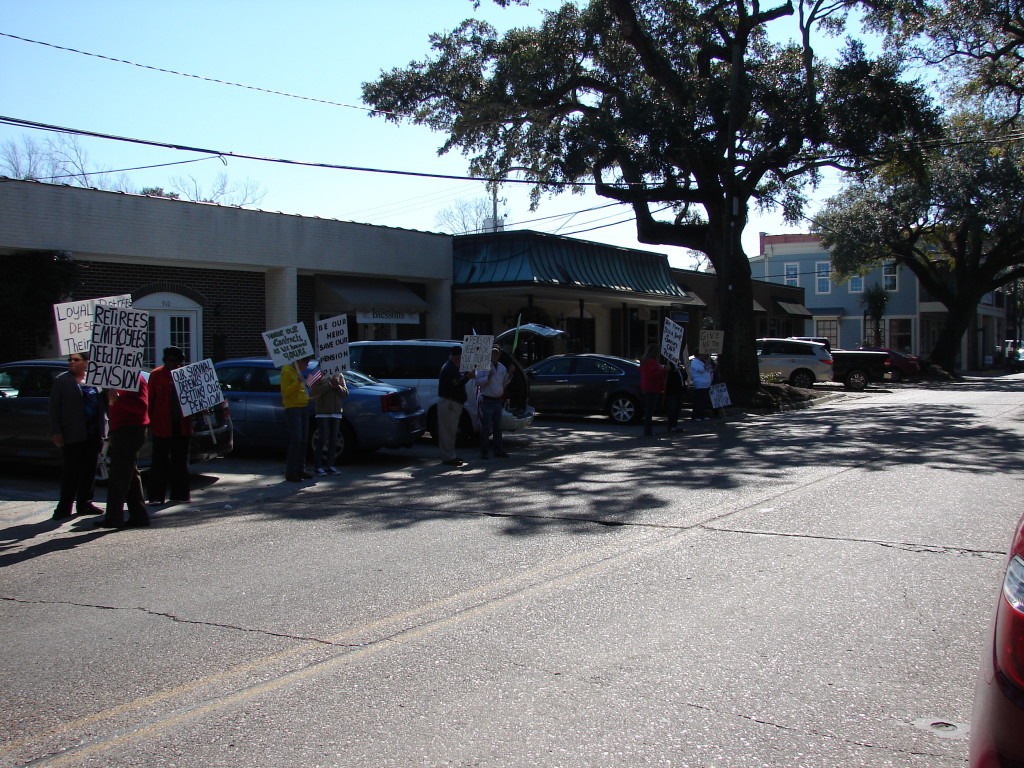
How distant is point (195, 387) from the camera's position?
33.9 feet

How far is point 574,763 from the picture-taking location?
12.0ft

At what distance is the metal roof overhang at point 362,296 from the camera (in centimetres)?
2331

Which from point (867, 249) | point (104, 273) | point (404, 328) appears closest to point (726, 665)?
point (104, 273)

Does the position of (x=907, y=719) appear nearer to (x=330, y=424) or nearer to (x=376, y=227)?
(x=330, y=424)

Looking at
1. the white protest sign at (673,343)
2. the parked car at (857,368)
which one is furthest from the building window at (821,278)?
the white protest sign at (673,343)

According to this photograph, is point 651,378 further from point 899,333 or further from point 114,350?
point 899,333

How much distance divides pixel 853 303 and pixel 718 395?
142ft

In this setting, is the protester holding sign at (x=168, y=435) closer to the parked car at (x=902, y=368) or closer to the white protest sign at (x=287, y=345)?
the white protest sign at (x=287, y=345)

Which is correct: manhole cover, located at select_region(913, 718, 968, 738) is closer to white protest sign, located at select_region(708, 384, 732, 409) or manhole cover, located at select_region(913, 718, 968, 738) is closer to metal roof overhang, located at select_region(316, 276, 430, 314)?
white protest sign, located at select_region(708, 384, 732, 409)

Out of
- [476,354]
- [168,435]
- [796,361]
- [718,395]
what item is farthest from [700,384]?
[168,435]

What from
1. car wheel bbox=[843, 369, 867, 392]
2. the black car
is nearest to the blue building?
car wheel bbox=[843, 369, 867, 392]

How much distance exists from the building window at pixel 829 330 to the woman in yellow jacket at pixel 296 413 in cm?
5414

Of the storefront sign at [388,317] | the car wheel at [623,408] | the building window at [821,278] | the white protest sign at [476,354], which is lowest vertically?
the car wheel at [623,408]

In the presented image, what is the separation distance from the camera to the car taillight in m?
2.41
